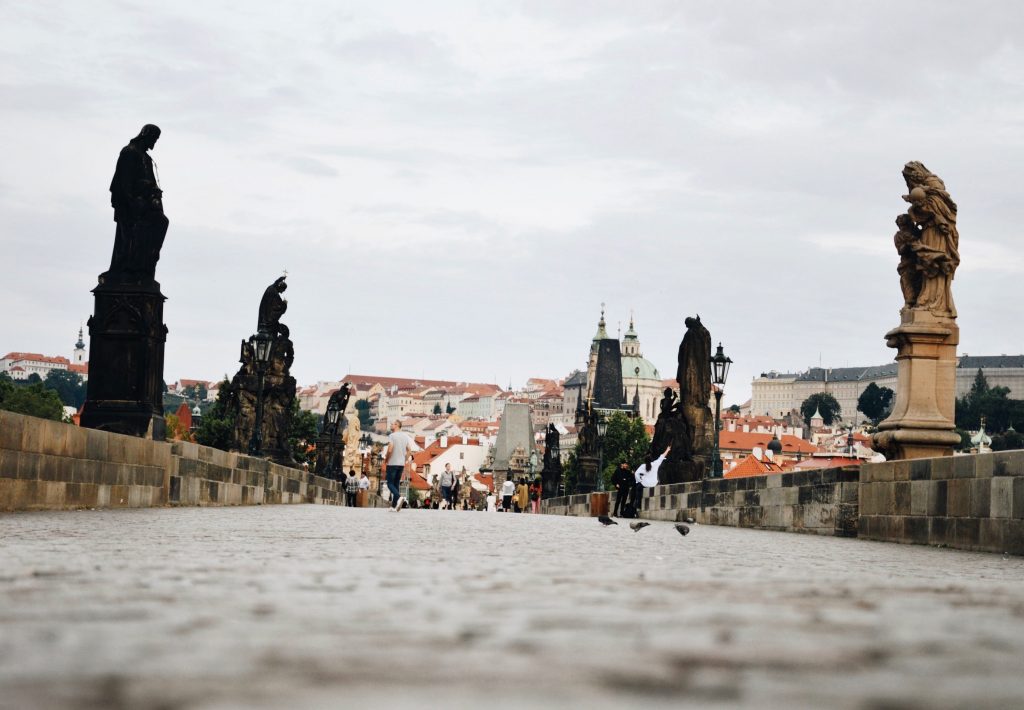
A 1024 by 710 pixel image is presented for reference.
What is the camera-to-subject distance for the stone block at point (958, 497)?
40.0 ft

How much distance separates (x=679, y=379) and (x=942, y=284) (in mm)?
11552

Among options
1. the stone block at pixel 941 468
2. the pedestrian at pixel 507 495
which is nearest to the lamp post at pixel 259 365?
the stone block at pixel 941 468

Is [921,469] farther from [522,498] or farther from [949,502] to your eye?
[522,498]

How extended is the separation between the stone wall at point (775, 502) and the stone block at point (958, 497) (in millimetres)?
2678

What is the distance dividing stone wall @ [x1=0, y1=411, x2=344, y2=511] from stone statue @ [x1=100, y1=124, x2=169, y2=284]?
1.92m

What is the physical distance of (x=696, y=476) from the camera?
25.9m

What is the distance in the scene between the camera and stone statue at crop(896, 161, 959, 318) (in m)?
15.0

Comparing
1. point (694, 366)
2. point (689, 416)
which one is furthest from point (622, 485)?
point (694, 366)

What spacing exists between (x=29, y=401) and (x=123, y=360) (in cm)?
9864

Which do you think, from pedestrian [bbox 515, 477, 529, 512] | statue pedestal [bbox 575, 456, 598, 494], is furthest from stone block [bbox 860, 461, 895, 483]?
pedestrian [bbox 515, 477, 529, 512]

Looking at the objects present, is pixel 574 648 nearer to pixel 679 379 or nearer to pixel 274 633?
pixel 274 633

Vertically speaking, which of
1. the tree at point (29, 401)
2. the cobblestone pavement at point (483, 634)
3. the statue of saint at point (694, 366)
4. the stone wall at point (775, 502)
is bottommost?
the cobblestone pavement at point (483, 634)

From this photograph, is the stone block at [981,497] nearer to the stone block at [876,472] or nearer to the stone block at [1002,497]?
the stone block at [1002,497]

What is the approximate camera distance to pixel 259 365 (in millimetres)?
27922
